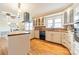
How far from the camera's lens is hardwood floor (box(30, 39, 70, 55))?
2.18m

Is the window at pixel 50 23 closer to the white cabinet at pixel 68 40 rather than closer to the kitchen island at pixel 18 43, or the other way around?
the white cabinet at pixel 68 40

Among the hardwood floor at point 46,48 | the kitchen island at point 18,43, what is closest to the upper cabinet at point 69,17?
the hardwood floor at point 46,48

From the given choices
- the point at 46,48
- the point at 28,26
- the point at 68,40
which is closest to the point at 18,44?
the point at 28,26

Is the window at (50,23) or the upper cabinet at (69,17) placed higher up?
the upper cabinet at (69,17)

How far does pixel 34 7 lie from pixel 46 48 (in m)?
0.75

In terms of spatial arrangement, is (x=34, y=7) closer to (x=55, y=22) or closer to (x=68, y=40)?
(x=55, y=22)

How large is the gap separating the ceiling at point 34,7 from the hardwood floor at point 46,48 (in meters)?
0.51

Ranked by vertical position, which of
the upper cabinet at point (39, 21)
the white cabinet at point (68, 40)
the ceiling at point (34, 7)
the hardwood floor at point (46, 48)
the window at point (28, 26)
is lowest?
the hardwood floor at point (46, 48)

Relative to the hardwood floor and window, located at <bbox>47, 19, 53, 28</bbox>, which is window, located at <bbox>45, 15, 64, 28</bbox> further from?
the hardwood floor

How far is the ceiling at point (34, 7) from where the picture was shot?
2.14 metres

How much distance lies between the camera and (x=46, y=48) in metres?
2.23

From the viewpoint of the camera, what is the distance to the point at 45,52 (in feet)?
7.28
